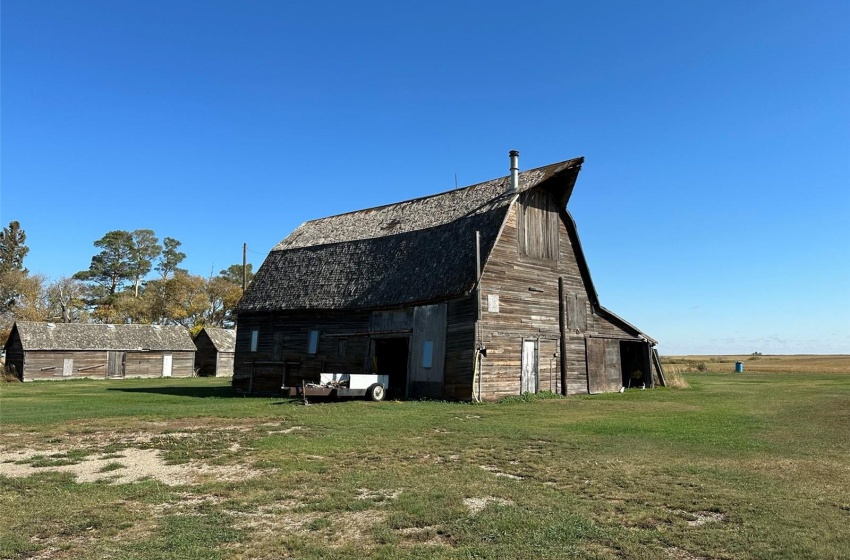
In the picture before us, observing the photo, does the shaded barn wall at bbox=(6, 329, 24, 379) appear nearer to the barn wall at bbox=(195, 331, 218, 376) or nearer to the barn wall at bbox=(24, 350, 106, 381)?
Answer: the barn wall at bbox=(24, 350, 106, 381)

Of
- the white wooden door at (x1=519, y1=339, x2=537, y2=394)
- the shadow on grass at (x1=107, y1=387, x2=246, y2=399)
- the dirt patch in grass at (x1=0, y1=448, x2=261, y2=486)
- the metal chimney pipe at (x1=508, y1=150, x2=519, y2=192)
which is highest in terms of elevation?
the metal chimney pipe at (x1=508, y1=150, x2=519, y2=192)

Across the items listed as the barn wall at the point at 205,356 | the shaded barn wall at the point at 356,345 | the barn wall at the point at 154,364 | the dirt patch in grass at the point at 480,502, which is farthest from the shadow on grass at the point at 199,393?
the barn wall at the point at 205,356

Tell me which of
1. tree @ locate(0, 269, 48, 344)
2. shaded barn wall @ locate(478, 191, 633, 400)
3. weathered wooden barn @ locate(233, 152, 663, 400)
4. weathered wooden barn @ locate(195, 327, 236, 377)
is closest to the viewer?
shaded barn wall @ locate(478, 191, 633, 400)

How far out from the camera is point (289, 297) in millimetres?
31109

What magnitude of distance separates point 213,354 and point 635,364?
43.2 meters

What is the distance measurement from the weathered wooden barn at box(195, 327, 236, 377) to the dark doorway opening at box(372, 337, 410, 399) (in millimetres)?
35017

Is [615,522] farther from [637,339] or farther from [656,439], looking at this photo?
[637,339]

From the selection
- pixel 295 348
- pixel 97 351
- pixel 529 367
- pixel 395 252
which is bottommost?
pixel 529 367

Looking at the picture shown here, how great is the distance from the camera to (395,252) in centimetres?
2892

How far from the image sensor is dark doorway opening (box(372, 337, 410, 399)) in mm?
27172

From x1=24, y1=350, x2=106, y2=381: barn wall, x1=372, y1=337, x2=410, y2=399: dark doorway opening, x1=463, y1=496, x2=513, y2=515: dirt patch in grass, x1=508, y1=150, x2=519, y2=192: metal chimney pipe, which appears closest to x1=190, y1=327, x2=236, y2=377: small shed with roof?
x1=24, y1=350, x2=106, y2=381: barn wall

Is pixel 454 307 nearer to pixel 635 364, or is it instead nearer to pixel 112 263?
pixel 635 364

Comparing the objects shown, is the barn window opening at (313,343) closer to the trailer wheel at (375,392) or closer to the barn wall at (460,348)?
the trailer wheel at (375,392)

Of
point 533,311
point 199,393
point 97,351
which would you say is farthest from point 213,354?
point 533,311
